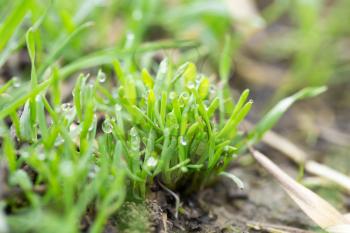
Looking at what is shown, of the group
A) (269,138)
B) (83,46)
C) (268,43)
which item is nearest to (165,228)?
(269,138)

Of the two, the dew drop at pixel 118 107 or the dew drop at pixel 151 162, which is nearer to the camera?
the dew drop at pixel 151 162

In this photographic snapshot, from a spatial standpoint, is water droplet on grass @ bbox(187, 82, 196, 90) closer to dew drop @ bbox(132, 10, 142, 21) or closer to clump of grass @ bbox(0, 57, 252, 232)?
clump of grass @ bbox(0, 57, 252, 232)

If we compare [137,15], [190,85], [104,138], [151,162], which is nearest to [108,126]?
[104,138]

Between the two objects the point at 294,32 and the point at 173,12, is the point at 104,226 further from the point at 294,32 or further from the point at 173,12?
the point at 294,32

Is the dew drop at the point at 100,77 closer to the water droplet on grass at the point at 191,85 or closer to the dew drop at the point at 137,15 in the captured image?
the water droplet on grass at the point at 191,85

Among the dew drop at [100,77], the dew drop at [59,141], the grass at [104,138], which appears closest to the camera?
the grass at [104,138]

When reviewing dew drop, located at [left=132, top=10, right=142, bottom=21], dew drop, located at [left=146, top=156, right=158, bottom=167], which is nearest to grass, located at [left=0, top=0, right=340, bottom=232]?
dew drop, located at [left=146, top=156, right=158, bottom=167]

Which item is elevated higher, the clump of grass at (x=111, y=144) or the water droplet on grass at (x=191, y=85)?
the water droplet on grass at (x=191, y=85)

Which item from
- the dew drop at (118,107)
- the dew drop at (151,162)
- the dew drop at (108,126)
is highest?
the dew drop at (118,107)

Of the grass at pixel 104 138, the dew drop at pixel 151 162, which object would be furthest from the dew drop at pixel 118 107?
the dew drop at pixel 151 162

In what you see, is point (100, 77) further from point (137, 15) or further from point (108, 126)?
point (137, 15)

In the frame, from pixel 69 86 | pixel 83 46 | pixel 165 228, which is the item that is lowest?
pixel 165 228
